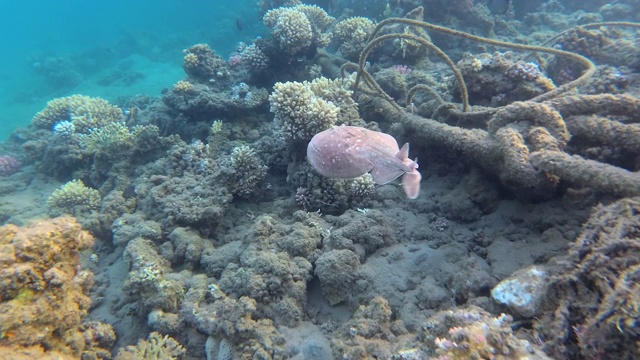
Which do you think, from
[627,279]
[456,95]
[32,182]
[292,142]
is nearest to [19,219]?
[32,182]

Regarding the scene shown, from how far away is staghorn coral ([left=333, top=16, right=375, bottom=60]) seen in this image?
9602 millimetres

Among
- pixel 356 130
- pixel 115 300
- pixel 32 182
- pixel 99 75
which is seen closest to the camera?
pixel 356 130

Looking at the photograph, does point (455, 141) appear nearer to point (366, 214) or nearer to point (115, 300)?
point (366, 214)

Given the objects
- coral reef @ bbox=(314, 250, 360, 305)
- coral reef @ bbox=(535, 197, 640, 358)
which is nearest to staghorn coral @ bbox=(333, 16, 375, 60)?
coral reef @ bbox=(314, 250, 360, 305)

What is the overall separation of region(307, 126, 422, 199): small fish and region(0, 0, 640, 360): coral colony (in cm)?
2

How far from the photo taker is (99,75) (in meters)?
27.1

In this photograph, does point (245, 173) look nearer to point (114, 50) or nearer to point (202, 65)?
point (202, 65)

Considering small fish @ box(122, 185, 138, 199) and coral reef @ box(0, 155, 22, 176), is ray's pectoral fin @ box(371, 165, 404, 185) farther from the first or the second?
coral reef @ box(0, 155, 22, 176)

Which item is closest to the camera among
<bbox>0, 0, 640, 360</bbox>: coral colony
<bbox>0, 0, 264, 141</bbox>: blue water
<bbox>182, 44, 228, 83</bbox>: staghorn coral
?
<bbox>0, 0, 640, 360</bbox>: coral colony

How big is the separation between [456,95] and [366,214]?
3.06m

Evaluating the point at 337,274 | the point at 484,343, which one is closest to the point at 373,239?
the point at 337,274

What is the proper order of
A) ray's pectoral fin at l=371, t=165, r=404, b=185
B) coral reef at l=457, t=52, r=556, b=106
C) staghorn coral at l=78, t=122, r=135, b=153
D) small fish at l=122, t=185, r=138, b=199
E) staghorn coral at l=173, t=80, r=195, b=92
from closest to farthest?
ray's pectoral fin at l=371, t=165, r=404, b=185 → coral reef at l=457, t=52, r=556, b=106 → small fish at l=122, t=185, r=138, b=199 → staghorn coral at l=78, t=122, r=135, b=153 → staghorn coral at l=173, t=80, r=195, b=92

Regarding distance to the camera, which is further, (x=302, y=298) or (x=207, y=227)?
(x=207, y=227)

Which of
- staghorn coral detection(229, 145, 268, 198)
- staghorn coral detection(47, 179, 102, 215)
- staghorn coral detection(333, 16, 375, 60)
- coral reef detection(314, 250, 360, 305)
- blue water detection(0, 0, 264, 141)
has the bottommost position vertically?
coral reef detection(314, 250, 360, 305)
